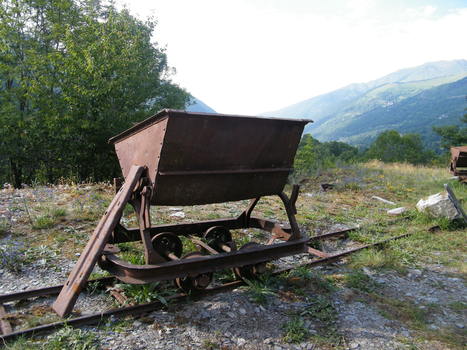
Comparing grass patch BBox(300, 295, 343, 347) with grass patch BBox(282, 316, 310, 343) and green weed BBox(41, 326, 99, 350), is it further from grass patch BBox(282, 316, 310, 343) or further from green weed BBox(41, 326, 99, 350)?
green weed BBox(41, 326, 99, 350)

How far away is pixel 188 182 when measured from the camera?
4.15 m

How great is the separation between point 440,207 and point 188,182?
6685mm

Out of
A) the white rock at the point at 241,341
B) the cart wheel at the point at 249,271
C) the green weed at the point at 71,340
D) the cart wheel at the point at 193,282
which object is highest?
the green weed at the point at 71,340

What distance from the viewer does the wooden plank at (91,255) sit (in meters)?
3.49

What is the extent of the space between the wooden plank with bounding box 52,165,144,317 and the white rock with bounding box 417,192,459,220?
7.17 meters

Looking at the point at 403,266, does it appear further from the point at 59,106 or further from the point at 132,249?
the point at 59,106

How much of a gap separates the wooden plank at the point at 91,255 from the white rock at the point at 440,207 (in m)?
7.17

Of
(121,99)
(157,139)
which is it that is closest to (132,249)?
(157,139)

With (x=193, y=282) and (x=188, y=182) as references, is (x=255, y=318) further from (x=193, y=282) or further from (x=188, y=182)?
(x=188, y=182)

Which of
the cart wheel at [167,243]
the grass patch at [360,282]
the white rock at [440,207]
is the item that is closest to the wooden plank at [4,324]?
the cart wheel at [167,243]

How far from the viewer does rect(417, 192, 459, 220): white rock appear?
7.85m

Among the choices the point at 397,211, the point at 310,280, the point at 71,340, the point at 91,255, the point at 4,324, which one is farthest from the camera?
the point at 397,211

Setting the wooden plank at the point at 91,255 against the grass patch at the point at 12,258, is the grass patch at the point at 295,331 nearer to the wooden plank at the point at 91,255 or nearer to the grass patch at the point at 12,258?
the wooden plank at the point at 91,255

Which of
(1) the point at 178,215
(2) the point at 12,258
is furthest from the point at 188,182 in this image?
(1) the point at 178,215
